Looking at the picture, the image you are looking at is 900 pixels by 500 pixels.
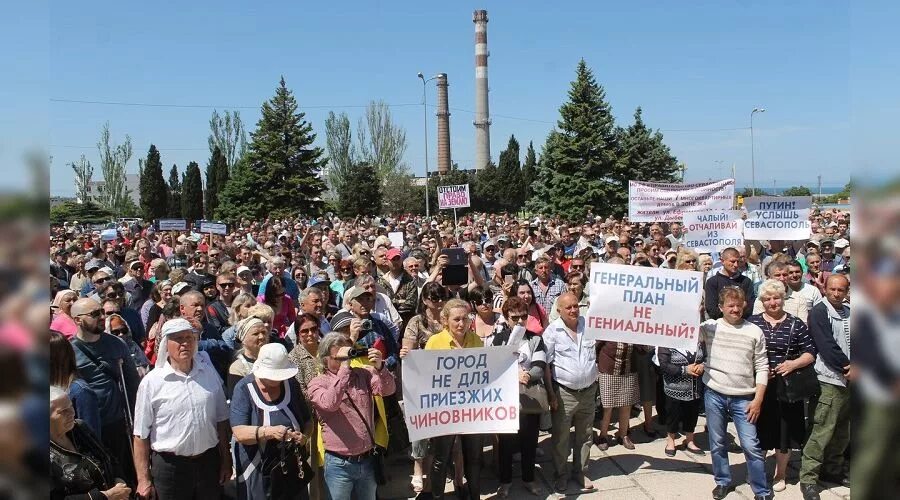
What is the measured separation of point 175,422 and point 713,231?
860 cm

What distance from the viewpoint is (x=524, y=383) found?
5.32m

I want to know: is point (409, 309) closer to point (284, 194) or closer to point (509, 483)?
point (509, 483)

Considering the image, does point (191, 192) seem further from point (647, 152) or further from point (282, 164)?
point (647, 152)

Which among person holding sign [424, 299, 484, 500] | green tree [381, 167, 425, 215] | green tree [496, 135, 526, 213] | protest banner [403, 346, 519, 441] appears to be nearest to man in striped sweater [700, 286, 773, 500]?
protest banner [403, 346, 519, 441]

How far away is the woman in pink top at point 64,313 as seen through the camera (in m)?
5.38

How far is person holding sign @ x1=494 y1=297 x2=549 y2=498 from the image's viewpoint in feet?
17.9

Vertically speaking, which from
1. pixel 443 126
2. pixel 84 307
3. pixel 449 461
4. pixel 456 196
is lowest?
pixel 449 461

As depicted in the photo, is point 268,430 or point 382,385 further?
point 382,385

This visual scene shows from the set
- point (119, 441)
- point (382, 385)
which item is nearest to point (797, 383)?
point (382, 385)

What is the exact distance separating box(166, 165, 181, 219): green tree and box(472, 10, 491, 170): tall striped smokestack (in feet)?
105

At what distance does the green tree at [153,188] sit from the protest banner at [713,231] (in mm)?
53821

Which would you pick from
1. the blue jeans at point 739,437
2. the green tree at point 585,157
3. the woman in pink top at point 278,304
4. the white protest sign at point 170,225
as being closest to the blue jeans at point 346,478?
the woman in pink top at point 278,304

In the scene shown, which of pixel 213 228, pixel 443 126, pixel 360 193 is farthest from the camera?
pixel 443 126

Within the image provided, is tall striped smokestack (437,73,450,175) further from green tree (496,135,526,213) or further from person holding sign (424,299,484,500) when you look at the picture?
person holding sign (424,299,484,500)
